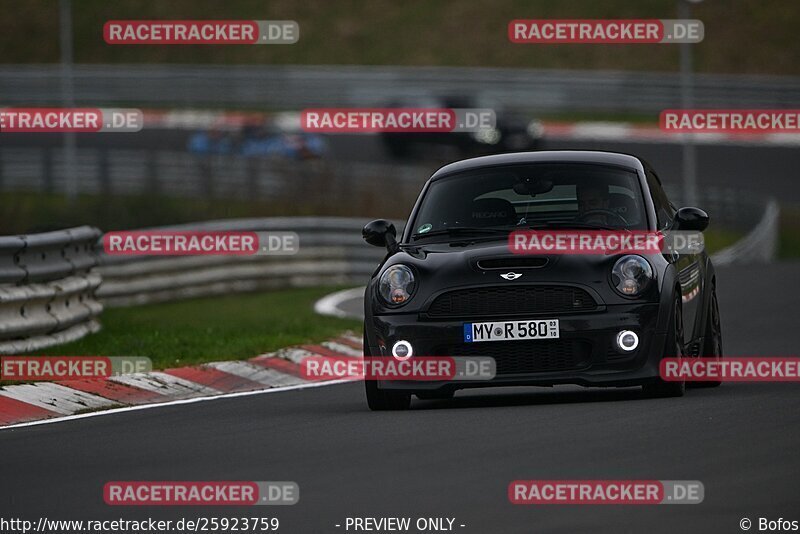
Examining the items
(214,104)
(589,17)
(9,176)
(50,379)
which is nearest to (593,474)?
(50,379)

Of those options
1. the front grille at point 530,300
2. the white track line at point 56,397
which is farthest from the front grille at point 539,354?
the white track line at point 56,397

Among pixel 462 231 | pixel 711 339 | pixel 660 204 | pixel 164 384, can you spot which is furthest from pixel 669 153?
pixel 462 231

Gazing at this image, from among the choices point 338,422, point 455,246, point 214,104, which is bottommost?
point 338,422

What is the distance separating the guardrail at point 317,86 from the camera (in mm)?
47031

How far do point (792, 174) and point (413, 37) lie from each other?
61.3 ft

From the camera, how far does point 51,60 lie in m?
56.6

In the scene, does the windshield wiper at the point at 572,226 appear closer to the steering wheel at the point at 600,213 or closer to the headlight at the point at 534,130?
the steering wheel at the point at 600,213

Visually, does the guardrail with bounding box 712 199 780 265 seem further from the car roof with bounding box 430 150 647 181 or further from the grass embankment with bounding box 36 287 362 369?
the car roof with bounding box 430 150 647 181

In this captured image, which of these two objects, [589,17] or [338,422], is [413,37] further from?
[338,422]

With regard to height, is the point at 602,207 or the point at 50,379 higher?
the point at 602,207

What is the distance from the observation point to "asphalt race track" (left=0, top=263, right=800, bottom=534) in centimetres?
654

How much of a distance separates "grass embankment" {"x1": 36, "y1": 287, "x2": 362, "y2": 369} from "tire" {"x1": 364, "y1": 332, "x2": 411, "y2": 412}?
A: 2653mm

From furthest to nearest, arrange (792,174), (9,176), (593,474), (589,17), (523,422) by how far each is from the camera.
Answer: (589,17) < (792,174) < (9,176) < (523,422) < (593,474)

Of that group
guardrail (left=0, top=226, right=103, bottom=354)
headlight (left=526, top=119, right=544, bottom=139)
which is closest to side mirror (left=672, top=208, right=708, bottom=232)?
guardrail (left=0, top=226, right=103, bottom=354)
